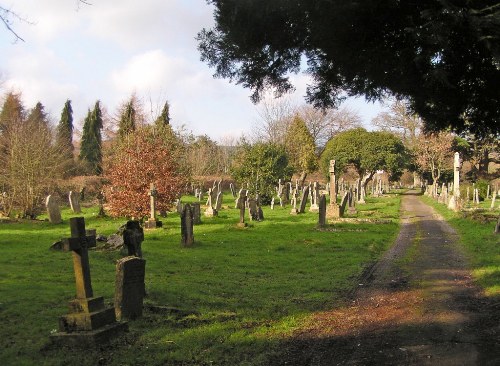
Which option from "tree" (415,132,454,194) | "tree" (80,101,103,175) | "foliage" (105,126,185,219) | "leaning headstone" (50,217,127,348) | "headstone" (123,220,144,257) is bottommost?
"leaning headstone" (50,217,127,348)

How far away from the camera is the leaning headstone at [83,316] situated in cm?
572

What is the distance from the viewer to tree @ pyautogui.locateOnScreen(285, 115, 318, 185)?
174 ft

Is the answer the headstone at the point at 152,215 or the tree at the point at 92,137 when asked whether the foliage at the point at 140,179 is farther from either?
the tree at the point at 92,137

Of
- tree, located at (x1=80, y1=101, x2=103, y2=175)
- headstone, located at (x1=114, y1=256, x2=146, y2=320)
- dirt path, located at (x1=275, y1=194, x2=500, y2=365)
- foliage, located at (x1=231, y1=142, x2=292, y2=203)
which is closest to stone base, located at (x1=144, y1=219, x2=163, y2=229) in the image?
dirt path, located at (x1=275, y1=194, x2=500, y2=365)

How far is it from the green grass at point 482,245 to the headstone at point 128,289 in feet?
18.1

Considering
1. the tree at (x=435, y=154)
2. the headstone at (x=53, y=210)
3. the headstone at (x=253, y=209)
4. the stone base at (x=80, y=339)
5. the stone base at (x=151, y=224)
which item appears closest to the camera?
the stone base at (x=80, y=339)

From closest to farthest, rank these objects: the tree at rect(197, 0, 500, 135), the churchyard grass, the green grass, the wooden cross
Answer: the tree at rect(197, 0, 500, 135) < the churchyard grass < the wooden cross < the green grass

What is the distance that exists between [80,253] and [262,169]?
3259cm

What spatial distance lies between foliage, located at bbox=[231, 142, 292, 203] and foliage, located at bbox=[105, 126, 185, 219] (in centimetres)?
1258

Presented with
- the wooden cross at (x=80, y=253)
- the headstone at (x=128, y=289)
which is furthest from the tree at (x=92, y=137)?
the wooden cross at (x=80, y=253)

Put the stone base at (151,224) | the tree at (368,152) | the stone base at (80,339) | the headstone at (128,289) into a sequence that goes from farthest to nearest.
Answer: the tree at (368,152) → the stone base at (151,224) → the headstone at (128,289) → the stone base at (80,339)

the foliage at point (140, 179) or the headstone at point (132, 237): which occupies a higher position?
the foliage at point (140, 179)

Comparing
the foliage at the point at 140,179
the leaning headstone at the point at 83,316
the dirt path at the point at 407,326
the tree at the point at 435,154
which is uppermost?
the tree at the point at 435,154

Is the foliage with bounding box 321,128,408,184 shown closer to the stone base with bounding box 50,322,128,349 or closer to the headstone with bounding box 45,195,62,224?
the headstone with bounding box 45,195,62,224
